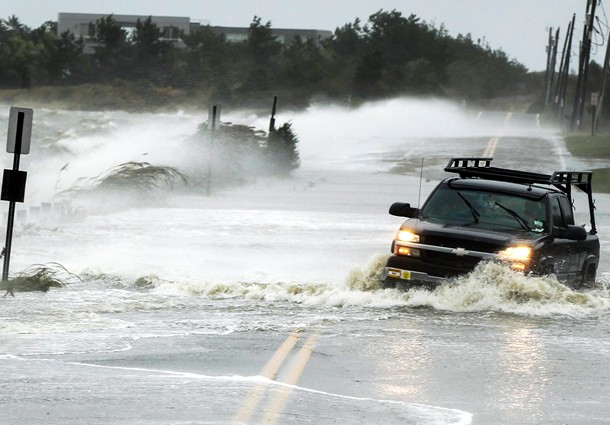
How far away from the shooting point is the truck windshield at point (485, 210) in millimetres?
16766

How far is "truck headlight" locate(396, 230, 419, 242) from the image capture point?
16.2m

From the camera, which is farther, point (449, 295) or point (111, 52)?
point (111, 52)

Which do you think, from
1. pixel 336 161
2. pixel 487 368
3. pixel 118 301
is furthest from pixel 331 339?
pixel 336 161

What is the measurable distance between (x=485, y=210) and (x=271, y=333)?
14.6 ft

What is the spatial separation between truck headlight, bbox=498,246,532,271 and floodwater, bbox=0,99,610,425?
16 cm

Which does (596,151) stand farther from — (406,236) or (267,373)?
(267,373)

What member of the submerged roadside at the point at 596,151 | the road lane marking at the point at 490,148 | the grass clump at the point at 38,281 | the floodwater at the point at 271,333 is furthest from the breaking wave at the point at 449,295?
the road lane marking at the point at 490,148

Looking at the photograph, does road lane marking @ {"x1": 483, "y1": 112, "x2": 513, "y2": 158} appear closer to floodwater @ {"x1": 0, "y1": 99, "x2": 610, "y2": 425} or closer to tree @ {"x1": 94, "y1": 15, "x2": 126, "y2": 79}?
floodwater @ {"x1": 0, "y1": 99, "x2": 610, "y2": 425}

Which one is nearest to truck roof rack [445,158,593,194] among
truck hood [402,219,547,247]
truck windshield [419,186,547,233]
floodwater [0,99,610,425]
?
truck windshield [419,186,547,233]

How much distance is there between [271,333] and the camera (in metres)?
13.5

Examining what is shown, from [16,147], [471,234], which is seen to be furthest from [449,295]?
[16,147]

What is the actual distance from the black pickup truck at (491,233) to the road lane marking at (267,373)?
9.69ft

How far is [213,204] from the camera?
3628 centimetres

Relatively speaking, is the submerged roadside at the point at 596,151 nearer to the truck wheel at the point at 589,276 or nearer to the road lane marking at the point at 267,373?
the truck wheel at the point at 589,276
